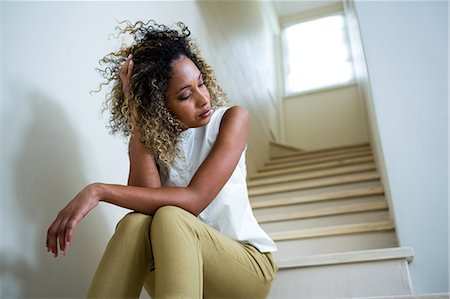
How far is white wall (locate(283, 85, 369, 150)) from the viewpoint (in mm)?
5336

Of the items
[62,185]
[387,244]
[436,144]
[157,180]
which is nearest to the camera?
[157,180]

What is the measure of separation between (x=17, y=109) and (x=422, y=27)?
1.51 m

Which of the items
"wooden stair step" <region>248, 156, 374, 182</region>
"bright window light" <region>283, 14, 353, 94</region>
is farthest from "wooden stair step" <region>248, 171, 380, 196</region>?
"bright window light" <region>283, 14, 353, 94</region>

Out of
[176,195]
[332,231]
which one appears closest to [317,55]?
[332,231]

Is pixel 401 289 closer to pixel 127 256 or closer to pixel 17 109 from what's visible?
pixel 127 256

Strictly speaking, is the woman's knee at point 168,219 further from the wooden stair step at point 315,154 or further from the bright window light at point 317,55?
the bright window light at point 317,55

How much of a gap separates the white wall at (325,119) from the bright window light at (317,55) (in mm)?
186

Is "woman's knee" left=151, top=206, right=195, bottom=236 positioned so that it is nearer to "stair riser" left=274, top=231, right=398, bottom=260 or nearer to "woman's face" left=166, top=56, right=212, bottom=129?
"woman's face" left=166, top=56, right=212, bottom=129

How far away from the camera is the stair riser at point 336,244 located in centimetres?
189

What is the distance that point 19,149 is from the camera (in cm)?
110

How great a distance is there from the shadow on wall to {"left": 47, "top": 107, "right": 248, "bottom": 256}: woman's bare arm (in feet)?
0.73

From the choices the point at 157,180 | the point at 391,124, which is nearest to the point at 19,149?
the point at 157,180

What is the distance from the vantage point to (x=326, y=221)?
88.6 inches

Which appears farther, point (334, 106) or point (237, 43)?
point (334, 106)
